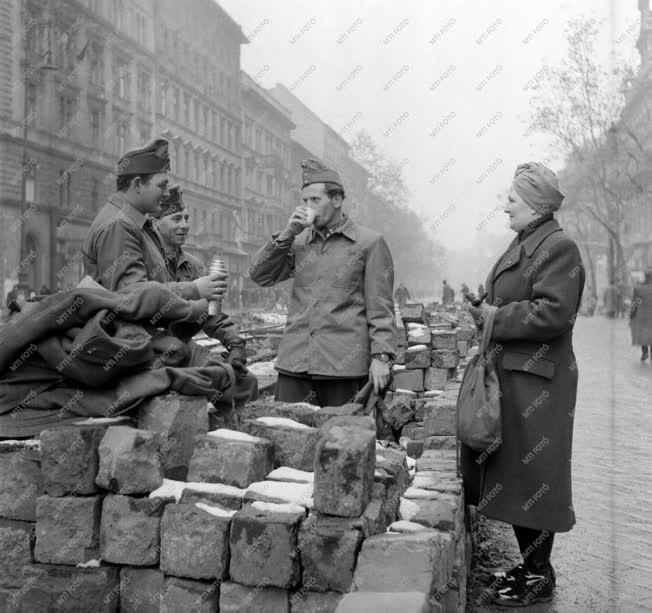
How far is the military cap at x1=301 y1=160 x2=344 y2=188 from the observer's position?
16.3 feet

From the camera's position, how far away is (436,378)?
888cm

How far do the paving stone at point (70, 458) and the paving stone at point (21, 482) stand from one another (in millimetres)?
222

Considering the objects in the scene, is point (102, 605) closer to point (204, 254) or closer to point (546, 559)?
point (546, 559)

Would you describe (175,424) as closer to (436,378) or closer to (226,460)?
(226,460)

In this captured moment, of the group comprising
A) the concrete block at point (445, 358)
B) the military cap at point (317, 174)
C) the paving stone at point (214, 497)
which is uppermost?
the military cap at point (317, 174)

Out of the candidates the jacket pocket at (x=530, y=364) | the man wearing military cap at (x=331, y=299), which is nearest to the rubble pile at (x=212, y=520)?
the jacket pocket at (x=530, y=364)

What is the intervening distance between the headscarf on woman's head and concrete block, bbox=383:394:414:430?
421 centimetres

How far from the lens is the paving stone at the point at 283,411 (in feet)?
14.8

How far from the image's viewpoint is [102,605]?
3729 millimetres

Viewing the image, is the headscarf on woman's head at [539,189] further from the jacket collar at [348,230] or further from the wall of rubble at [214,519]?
the wall of rubble at [214,519]

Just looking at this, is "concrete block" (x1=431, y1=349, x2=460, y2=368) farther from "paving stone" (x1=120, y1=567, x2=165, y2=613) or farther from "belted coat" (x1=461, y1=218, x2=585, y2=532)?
"paving stone" (x1=120, y1=567, x2=165, y2=613)

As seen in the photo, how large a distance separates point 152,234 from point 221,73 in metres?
57.4

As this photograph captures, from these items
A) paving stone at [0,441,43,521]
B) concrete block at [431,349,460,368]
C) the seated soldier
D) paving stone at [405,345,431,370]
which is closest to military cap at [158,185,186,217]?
the seated soldier

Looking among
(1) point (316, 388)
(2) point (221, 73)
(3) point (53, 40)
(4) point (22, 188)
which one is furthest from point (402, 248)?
(1) point (316, 388)
